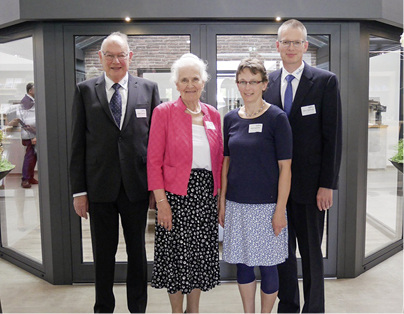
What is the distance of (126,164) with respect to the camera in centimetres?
258

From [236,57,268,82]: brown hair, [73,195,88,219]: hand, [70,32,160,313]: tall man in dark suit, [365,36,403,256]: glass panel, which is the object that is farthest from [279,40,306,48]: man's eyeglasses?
[73,195,88,219]: hand

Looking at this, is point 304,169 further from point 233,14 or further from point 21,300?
point 21,300

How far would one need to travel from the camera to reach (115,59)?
8.49 ft

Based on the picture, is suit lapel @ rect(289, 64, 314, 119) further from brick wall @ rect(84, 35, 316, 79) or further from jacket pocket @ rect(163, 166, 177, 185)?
brick wall @ rect(84, 35, 316, 79)

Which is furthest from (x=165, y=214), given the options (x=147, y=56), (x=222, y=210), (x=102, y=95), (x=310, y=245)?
(x=147, y=56)

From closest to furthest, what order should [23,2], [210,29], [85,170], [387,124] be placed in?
[85,170] < [23,2] < [210,29] < [387,124]

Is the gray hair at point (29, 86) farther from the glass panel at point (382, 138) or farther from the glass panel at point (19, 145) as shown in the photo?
the glass panel at point (382, 138)

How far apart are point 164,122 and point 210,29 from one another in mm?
1329

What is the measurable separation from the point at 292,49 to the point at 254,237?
3.80 ft

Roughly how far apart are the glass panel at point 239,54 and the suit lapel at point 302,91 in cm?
104

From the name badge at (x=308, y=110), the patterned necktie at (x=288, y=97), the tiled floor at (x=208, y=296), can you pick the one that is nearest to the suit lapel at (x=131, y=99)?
the patterned necktie at (x=288, y=97)

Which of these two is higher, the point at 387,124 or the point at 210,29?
the point at 210,29

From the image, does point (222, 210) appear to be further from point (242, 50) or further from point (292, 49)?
point (242, 50)

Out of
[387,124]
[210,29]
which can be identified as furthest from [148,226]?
[387,124]
